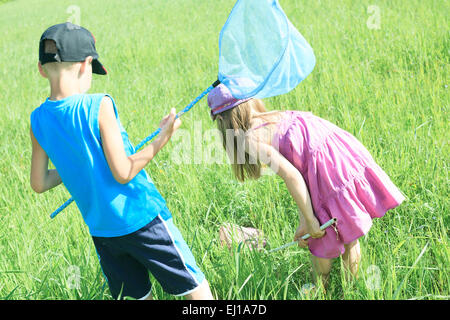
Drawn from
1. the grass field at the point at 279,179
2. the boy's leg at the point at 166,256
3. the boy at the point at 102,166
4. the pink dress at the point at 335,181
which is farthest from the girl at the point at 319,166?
the boy's leg at the point at 166,256

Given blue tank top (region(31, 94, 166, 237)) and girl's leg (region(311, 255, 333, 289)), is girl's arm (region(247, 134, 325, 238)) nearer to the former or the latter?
girl's leg (region(311, 255, 333, 289))

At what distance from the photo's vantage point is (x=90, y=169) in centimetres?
120

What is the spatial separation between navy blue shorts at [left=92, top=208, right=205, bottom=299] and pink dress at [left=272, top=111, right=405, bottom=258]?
0.53 meters

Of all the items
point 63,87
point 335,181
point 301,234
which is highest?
point 63,87

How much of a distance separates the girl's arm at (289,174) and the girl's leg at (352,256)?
20cm

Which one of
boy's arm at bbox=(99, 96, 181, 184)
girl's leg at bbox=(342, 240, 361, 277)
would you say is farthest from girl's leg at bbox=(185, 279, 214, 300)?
girl's leg at bbox=(342, 240, 361, 277)

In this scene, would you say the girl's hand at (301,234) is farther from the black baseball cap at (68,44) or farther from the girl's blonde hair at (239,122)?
the black baseball cap at (68,44)

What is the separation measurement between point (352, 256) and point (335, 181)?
1.10 feet

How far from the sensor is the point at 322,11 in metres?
5.95

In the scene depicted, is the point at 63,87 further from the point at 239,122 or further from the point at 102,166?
the point at 239,122

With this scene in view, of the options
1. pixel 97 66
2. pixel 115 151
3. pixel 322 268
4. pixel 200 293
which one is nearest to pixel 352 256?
pixel 322 268

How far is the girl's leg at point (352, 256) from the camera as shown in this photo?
62.7 inches

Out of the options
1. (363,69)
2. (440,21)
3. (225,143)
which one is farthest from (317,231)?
(440,21)

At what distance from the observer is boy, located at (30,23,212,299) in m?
1.16
